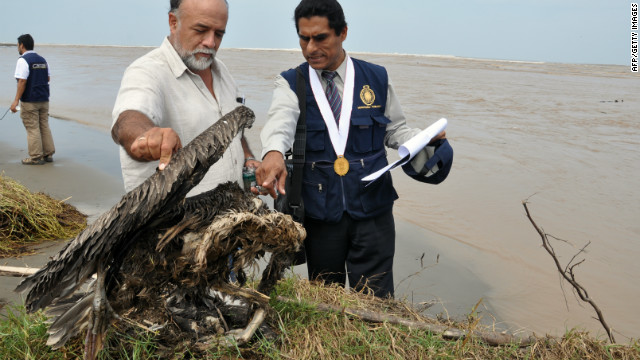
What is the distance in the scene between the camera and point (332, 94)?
3.23 metres

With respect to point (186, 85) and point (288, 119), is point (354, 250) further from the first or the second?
point (186, 85)

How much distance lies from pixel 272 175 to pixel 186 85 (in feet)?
2.32

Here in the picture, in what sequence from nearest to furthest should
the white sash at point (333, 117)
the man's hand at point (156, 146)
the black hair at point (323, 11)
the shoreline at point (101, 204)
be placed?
1. the man's hand at point (156, 146)
2. the black hair at point (323, 11)
3. the white sash at point (333, 117)
4. the shoreline at point (101, 204)

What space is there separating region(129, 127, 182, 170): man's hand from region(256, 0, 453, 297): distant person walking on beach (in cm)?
120

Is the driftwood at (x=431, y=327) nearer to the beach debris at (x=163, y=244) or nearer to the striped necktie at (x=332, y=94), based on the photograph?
the beach debris at (x=163, y=244)

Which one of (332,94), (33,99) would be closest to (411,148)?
(332,94)

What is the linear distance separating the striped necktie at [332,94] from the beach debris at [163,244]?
1.28m

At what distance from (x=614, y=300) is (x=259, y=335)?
4.26m

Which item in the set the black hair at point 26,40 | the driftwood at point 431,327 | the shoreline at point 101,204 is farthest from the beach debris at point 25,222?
the black hair at point 26,40

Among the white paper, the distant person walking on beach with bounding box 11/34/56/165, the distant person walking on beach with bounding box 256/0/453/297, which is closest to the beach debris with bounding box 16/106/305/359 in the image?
the white paper

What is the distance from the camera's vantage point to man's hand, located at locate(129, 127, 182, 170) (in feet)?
5.47

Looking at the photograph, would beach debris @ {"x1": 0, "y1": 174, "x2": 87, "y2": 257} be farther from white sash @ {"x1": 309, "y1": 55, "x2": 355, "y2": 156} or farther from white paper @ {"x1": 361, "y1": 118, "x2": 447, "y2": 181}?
white paper @ {"x1": 361, "y1": 118, "x2": 447, "y2": 181}

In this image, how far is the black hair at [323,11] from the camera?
3.00m

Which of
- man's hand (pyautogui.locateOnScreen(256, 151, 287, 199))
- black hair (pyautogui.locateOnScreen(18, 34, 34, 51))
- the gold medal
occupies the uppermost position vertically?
black hair (pyautogui.locateOnScreen(18, 34, 34, 51))
